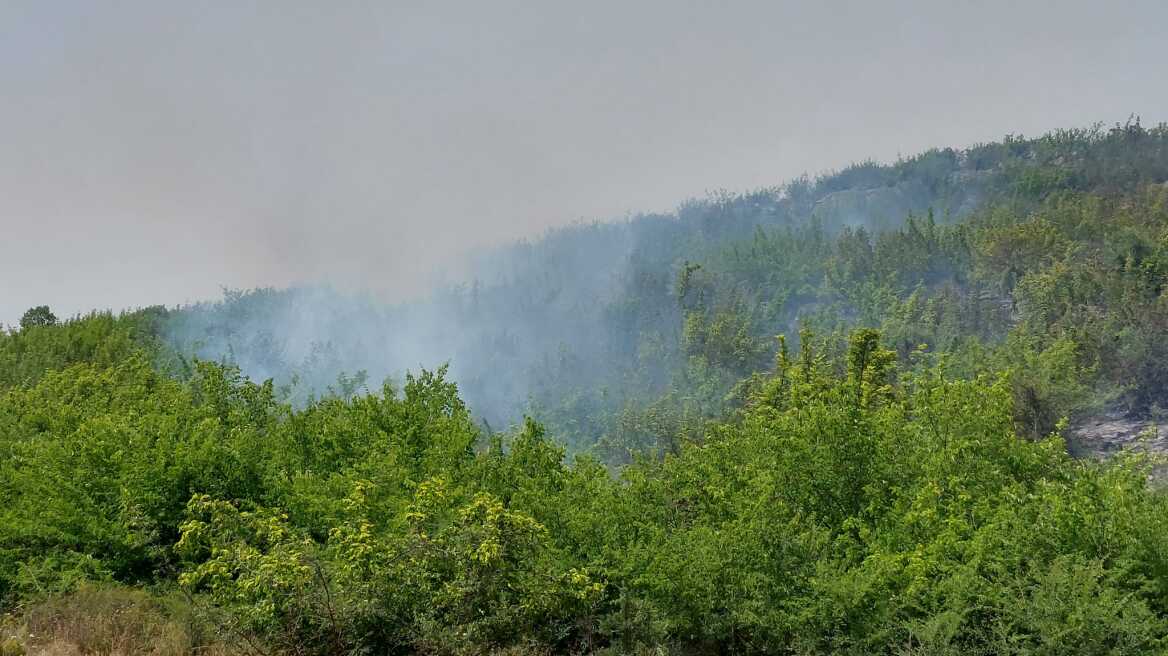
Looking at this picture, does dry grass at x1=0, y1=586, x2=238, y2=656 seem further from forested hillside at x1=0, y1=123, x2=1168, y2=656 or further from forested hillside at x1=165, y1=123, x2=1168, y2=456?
forested hillside at x1=165, y1=123, x2=1168, y2=456

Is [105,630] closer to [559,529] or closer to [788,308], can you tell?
[559,529]

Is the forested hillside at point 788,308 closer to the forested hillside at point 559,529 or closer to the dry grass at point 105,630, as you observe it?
the forested hillside at point 559,529

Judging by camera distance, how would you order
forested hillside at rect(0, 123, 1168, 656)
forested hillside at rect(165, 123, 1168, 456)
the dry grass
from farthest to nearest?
forested hillside at rect(165, 123, 1168, 456), forested hillside at rect(0, 123, 1168, 656), the dry grass

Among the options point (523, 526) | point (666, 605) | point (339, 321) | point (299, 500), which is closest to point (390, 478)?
point (299, 500)

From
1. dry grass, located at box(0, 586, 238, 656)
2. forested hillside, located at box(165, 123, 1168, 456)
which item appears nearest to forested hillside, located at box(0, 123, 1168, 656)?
dry grass, located at box(0, 586, 238, 656)

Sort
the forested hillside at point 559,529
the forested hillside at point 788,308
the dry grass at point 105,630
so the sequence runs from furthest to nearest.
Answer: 1. the forested hillside at point 788,308
2. the forested hillside at point 559,529
3. the dry grass at point 105,630

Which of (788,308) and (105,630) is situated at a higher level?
(788,308)

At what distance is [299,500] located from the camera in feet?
60.8

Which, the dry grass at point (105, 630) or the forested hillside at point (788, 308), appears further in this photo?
the forested hillside at point (788, 308)

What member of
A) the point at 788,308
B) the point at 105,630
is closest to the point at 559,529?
the point at 105,630

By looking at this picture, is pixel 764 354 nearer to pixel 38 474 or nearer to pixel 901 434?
pixel 901 434

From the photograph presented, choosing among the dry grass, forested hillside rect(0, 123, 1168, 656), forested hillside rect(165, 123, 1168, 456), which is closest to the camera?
the dry grass

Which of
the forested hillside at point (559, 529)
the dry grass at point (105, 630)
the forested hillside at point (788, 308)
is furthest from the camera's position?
the forested hillside at point (788, 308)

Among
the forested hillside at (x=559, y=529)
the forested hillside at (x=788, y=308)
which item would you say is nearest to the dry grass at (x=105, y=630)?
the forested hillside at (x=559, y=529)
